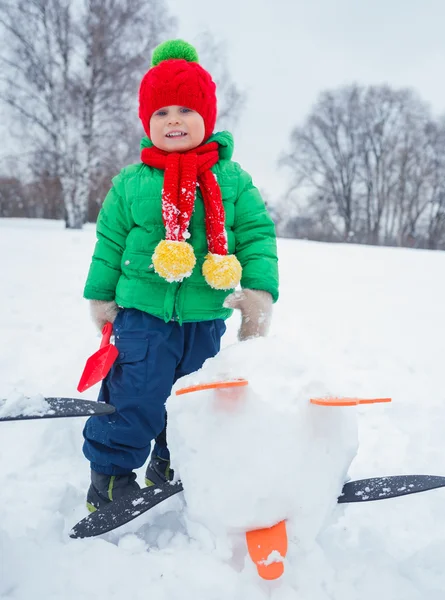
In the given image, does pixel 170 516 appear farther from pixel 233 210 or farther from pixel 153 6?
pixel 153 6

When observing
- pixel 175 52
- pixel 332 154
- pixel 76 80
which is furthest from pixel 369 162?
pixel 175 52

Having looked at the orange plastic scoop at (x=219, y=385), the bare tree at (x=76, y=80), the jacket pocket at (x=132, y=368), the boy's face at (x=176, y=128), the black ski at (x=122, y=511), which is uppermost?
the bare tree at (x=76, y=80)

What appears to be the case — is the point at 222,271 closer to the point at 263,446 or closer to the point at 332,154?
the point at 263,446

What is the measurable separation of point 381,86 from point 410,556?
999 inches

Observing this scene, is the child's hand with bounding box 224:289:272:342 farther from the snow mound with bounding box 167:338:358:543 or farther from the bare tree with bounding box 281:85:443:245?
the bare tree with bounding box 281:85:443:245

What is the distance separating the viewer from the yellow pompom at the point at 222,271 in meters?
1.23

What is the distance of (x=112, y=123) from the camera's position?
419 inches

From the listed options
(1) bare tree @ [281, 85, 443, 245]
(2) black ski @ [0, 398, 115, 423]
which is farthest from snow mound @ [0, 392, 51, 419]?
(1) bare tree @ [281, 85, 443, 245]

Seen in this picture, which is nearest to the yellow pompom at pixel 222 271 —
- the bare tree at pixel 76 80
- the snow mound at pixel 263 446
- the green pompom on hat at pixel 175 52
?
the snow mound at pixel 263 446

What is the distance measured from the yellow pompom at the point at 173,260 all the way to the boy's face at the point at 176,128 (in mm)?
365

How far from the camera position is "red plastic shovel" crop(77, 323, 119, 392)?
125 cm

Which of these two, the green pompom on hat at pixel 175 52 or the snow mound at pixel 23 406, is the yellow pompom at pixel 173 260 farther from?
the green pompom on hat at pixel 175 52

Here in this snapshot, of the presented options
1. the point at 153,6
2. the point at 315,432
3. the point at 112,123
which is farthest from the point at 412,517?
the point at 153,6

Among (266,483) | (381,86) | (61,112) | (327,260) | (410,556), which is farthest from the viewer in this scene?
(381,86)
